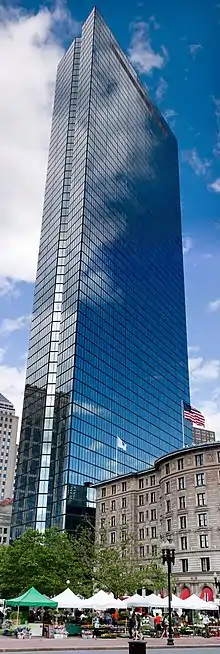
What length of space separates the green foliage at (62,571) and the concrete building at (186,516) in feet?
12.9

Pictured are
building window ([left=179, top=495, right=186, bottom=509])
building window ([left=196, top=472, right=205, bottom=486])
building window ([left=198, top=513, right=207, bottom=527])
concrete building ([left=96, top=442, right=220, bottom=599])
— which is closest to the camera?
concrete building ([left=96, top=442, right=220, bottom=599])

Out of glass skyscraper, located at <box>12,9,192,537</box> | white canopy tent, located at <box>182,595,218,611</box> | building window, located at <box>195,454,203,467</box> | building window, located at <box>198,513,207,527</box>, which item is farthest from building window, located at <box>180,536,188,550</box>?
glass skyscraper, located at <box>12,9,192,537</box>

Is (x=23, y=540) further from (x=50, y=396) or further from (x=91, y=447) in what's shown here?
(x=50, y=396)

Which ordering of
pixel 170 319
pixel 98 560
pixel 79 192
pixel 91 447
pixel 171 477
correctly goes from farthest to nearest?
pixel 170 319 < pixel 79 192 < pixel 91 447 < pixel 171 477 < pixel 98 560

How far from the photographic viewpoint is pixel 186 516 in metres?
70.1

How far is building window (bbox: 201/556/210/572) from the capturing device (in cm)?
6594

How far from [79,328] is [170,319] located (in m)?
53.9

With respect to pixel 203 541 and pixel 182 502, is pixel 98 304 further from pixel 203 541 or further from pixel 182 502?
pixel 203 541

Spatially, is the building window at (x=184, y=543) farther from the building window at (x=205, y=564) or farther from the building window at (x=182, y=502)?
the building window at (x=182, y=502)

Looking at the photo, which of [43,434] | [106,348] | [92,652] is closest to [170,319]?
[106,348]

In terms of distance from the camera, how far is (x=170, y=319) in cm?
15562

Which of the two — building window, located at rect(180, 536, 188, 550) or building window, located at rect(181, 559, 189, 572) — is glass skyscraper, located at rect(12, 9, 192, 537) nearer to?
building window, located at rect(180, 536, 188, 550)

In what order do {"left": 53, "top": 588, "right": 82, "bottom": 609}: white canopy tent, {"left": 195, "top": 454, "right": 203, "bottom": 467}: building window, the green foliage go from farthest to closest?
{"left": 195, "top": 454, "right": 203, "bottom": 467}: building window < the green foliage < {"left": 53, "top": 588, "right": 82, "bottom": 609}: white canopy tent

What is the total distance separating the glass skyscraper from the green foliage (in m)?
25.8
